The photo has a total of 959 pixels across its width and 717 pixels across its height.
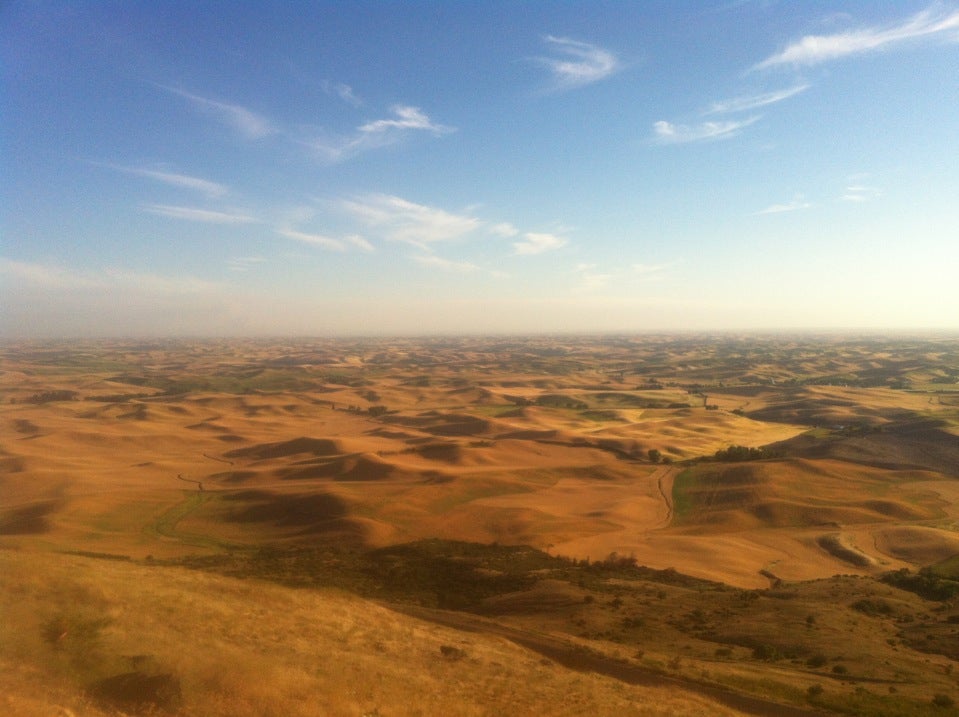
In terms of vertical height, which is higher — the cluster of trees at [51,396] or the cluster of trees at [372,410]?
the cluster of trees at [51,396]

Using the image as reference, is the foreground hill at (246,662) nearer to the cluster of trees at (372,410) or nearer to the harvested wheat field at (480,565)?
the harvested wheat field at (480,565)

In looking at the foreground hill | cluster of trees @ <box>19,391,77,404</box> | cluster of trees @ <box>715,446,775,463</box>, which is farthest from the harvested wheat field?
cluster of trees @ <box>19,391,77,404</box>

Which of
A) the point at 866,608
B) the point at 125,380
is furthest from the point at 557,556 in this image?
the point at 125,380

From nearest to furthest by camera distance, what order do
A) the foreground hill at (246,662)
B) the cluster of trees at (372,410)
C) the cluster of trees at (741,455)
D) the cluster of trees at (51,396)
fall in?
the foreground hill at (246,662)
the cluster of trees at (741,455)
the cluster of trees at (372,410)
the cluster of trees at (51,396)

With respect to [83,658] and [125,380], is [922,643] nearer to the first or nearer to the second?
[83,658]

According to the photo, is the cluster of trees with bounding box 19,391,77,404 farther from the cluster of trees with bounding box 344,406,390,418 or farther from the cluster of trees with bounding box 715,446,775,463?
the cluster of trees with bounding box 715,446,775,463

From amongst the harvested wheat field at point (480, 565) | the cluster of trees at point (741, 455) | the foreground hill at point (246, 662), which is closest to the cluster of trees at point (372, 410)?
the harvested wheat field at point (480, 565)

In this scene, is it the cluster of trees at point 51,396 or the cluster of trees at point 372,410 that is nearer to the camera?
the cluster of trees at point 372,410

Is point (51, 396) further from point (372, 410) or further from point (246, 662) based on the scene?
point (246, 662)

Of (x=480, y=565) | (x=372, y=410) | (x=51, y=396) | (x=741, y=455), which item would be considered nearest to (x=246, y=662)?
(x=480, y=565)
